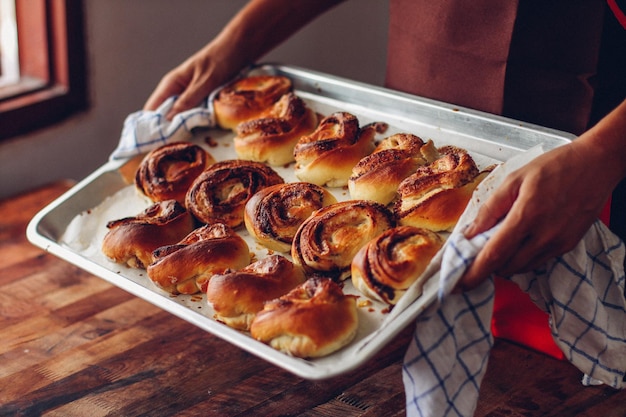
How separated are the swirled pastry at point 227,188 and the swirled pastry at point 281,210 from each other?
35 millimetres

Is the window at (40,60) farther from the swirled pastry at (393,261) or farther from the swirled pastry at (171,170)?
the swirled pastry at (393,261)

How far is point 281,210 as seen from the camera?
140 centimetres

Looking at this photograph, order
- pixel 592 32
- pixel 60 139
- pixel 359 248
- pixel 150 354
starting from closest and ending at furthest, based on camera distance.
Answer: pixel 359 248, pixel 592 32, pixel 150 354, pixel 60 139

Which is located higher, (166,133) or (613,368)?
(166,133)

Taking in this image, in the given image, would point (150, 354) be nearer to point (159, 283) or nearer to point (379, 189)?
point (159, 283)

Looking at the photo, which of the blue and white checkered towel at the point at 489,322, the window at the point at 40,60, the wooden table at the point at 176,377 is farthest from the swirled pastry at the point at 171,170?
the window at the point at 40,60

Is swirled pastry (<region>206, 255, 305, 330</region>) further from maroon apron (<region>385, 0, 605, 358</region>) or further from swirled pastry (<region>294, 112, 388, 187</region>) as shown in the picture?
maroon apron (<region>385, 0, 605, 358</region>)

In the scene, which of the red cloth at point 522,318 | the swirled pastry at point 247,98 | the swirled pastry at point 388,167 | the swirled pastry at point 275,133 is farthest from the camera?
the swirled pastry at point 247,98

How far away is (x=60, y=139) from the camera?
8.55ft

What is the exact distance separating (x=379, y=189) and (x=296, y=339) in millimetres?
399

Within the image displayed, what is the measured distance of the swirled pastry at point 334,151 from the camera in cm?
150

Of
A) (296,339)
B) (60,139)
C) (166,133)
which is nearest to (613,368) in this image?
(296,339)

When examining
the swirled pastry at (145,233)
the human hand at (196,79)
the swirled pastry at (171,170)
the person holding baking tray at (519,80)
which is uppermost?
the person holding baking tray at (519,80)

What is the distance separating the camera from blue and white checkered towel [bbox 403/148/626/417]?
3.65 feet
